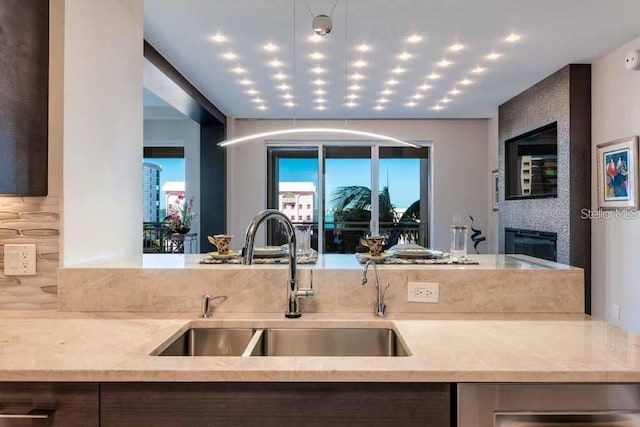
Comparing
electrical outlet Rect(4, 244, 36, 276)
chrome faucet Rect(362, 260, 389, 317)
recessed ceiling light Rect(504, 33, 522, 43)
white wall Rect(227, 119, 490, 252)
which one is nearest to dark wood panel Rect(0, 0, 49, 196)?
electrical outlet Rect(4, 244, 36, 276)

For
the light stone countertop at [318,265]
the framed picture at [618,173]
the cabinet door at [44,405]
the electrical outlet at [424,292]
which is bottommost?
the cabinet door at [44,405]

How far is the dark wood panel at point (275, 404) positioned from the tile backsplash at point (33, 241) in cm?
80

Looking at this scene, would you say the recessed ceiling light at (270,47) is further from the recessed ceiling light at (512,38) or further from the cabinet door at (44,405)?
the cabinet door at (44,405)

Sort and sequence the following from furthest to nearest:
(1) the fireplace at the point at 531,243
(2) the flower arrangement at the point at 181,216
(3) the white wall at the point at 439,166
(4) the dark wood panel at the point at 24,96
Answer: (3) the white wall at the point at 439,166 < (2) the flower arrangement at the point at 181,216 < (1) the fireplace at the point at 531,243 < (4) the dark wood panel at the point at 24,96

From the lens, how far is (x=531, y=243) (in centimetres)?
489

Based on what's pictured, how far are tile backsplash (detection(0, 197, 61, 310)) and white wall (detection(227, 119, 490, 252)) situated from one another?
4.93 meters

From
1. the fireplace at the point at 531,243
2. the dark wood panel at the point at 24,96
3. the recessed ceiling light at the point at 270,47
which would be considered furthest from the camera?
the fireplace at the point at 531,243

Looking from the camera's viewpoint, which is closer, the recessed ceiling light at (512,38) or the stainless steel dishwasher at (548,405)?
the stainless steel dishwasher at (548,405)

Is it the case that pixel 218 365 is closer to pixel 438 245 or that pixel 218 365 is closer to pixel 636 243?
pixel 636 243

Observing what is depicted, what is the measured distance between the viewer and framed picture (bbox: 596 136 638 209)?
3.47 metres

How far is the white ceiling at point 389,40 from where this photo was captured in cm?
293

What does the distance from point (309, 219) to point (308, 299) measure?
5180 mm

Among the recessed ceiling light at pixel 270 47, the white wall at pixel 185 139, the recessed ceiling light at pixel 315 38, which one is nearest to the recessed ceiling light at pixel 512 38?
the recessed ceiling light at pixel 315 38

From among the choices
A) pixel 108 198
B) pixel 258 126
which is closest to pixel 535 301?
pixel 108 198
